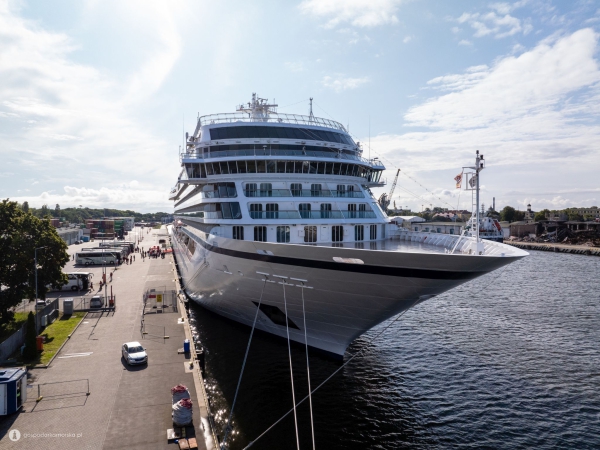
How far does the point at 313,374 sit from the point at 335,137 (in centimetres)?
1448

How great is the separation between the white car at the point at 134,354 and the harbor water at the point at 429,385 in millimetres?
3211

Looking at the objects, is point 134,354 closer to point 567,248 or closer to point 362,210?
point 362,210

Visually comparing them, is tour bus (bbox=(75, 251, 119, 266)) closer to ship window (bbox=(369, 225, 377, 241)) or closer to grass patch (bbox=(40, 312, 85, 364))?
grass patch (bbox=(40, 312, 85, 364))

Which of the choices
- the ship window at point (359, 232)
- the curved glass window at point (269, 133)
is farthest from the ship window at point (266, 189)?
the ship window at point (359, 232)

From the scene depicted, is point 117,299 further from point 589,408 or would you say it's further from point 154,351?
point 589,408

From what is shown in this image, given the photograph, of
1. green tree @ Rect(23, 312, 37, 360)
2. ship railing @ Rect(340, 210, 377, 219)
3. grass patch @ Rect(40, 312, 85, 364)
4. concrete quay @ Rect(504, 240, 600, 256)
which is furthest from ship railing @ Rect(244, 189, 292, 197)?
concrete quay @ Rect(504, 240, 600, 256)

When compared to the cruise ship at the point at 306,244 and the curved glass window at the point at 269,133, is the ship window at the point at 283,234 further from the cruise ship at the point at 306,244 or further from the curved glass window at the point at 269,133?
the curved glass window at the point at 269,133

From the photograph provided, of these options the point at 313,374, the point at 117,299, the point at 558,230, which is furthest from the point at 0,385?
the point at 558,230

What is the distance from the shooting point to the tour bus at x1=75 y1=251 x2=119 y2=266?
50562mm

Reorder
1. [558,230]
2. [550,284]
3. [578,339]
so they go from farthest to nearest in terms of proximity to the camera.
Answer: [558,230]
[550,284]
[578,339]

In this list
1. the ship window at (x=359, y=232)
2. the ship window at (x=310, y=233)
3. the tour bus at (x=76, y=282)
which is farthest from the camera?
the tour bus at (x=76, y=282)

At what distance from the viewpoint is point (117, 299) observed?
31156 mm

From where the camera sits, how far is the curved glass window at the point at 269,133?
25.3 meters

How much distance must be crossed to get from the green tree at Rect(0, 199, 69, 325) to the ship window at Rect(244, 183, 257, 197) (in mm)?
12889
